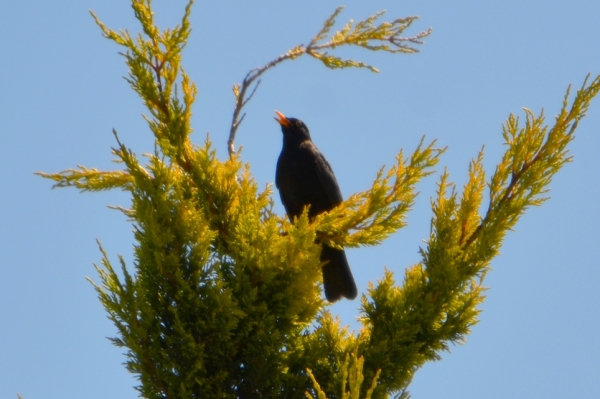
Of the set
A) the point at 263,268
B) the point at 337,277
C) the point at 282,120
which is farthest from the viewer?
the point at 282,120

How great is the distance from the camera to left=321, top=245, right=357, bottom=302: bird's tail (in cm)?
435

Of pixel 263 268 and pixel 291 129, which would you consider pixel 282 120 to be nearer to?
pixel 291 129

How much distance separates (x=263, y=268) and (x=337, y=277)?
183 cm

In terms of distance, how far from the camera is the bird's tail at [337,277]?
4348mm

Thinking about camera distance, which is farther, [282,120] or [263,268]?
[282,120]

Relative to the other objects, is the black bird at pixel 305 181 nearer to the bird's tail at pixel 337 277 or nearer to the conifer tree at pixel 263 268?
the bird's tail at pixel 337 277

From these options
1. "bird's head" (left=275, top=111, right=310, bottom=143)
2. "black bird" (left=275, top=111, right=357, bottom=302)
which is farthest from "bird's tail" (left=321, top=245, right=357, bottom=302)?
"bird's head" (left=275, top=111, right=310, bottom=143)

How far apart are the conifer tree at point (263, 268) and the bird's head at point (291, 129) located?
8.56ft

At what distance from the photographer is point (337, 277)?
438cm

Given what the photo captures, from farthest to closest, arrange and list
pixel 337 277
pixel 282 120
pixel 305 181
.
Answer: pixel 282 120, pixel 305 181, pixel 337 277

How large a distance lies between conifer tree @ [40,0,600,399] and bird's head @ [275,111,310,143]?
2608 mm

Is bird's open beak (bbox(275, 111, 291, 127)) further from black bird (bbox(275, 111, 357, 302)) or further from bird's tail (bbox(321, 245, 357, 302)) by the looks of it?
bird's tail (bbox(321, 245, 357, 302))

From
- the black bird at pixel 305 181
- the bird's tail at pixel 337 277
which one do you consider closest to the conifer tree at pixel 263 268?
the bird's tail at pixel 337 277

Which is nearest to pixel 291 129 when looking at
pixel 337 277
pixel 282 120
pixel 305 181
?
pixel 282 120
